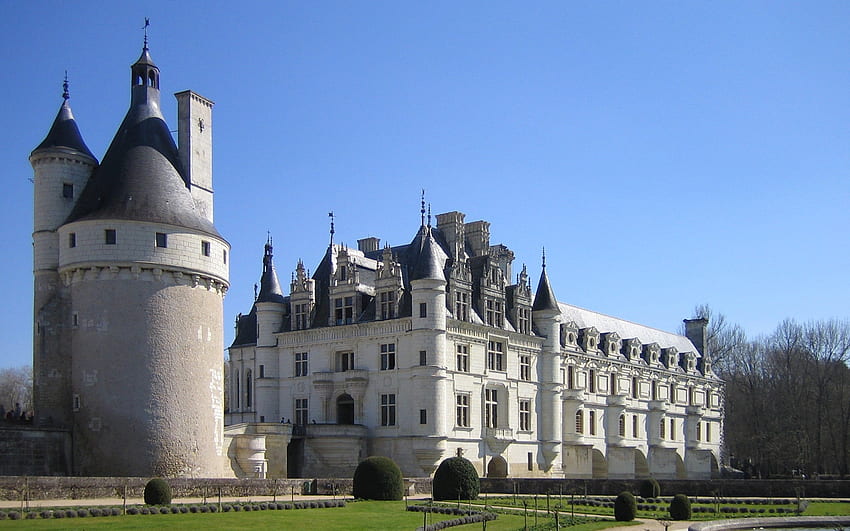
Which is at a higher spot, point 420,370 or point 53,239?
point 53,239

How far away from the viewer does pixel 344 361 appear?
4453cm

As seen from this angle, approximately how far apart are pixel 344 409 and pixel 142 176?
55.2ft

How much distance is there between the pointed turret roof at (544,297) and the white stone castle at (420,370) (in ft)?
0.19

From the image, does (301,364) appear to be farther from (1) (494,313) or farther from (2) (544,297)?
(2) (544,297)

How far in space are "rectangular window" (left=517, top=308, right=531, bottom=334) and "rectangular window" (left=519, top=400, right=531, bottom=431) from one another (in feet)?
11.5

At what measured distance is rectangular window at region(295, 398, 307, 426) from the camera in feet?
148

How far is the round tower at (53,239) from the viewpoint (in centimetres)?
3186

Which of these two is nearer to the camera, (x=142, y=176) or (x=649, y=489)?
(x=142, y=176)

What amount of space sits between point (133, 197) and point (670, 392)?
4282cm

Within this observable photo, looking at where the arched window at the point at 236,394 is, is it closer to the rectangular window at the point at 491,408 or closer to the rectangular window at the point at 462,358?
the rectangular window at the point at 462,358

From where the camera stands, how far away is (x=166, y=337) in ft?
102

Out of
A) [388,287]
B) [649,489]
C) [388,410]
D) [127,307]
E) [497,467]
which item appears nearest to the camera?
[127,307]

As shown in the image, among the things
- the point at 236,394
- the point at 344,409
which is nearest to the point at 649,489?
the point at 344,409

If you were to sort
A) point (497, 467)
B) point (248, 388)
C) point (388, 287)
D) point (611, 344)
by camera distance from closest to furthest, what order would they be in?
point (388, 287) < point (497, 467) < point (248, 388) < point (611, 344)
